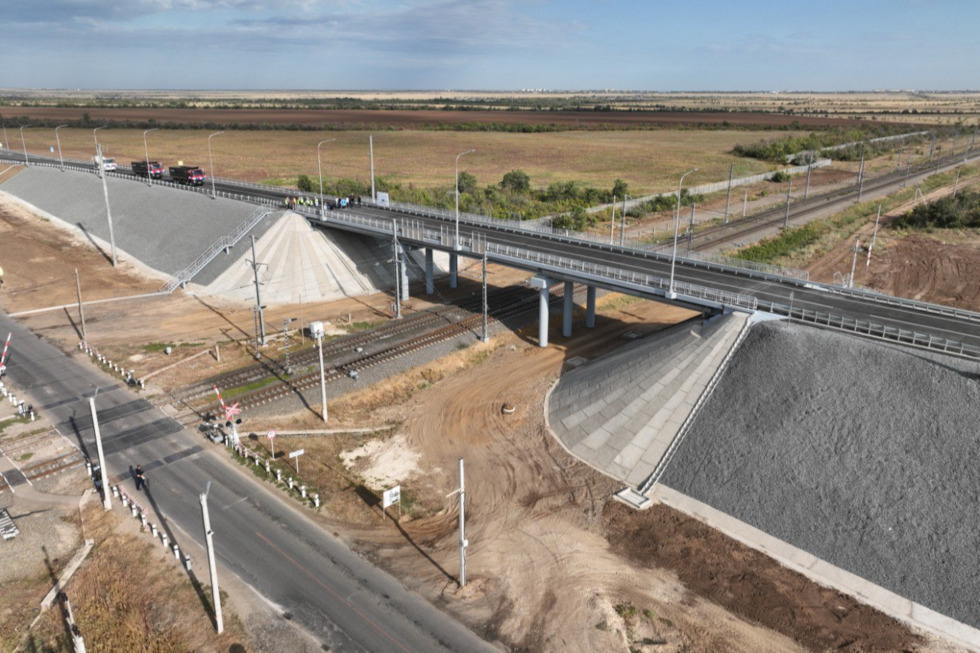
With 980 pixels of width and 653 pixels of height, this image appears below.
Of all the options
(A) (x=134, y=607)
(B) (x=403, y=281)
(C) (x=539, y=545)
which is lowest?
(C) (x=539, y=545)

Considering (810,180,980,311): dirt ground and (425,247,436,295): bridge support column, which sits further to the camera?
(810,180,980,311): dirt ground

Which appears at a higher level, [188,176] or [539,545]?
[188,176]

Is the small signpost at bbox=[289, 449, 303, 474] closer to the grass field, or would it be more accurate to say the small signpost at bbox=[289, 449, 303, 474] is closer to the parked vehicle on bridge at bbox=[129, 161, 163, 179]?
the parked vehicle on bridge at bbox=[129, 161, 163, 179]

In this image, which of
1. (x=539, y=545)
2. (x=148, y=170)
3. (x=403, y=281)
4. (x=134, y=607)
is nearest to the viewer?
(x=134, y=607)

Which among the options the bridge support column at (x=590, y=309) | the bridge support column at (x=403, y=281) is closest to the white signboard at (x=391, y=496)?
the bridge support column at (x=590, y=309)

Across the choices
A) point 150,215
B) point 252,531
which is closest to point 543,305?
point 252,531

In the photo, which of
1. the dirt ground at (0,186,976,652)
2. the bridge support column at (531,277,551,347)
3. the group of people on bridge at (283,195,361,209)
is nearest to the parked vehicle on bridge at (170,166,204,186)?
the group of people on bridge at (283,195,361,209)

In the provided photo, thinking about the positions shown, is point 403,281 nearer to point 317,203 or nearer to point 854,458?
point 317,203

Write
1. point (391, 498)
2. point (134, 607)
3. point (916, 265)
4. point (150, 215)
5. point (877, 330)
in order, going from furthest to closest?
point (150, 215) < point (916, 265) < point (877, 330) < point (391, 498) < point (134, 607)
